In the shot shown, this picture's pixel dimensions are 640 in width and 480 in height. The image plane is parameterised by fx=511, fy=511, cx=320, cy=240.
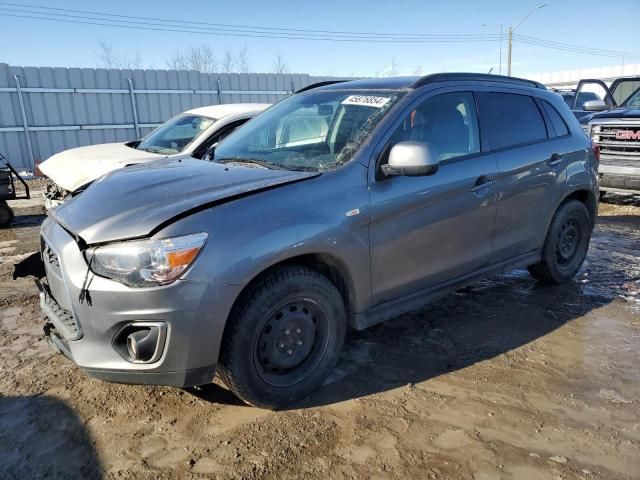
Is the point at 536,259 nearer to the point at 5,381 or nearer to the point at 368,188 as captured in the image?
the point at 368,188

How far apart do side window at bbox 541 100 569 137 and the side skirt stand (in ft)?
3.94

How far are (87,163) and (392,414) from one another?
4.87 meters

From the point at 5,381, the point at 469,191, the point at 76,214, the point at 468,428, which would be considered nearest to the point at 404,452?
the point at 468,428

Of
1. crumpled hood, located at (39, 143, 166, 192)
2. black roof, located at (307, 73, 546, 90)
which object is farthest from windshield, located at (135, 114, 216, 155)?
black roof, located at (307, 73, 546, 90)

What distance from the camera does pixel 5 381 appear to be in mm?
3334

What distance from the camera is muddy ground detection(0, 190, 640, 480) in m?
2.51

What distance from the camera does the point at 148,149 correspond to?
7.03 m

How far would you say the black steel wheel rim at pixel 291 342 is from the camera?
2.84 meters

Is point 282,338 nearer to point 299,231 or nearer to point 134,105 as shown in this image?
point 299,231

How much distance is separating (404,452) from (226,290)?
1.22 m

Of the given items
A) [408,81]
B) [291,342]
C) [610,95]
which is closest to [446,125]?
[408,81]

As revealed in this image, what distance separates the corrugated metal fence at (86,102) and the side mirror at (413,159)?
13.4m

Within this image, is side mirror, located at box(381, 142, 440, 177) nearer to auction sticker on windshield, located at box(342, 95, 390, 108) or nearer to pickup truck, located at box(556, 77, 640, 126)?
auction sticker on windshield, located at box(342, 95, 390, 108)

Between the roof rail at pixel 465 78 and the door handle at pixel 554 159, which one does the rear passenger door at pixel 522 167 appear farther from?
the roof rail at pixel 465 78
